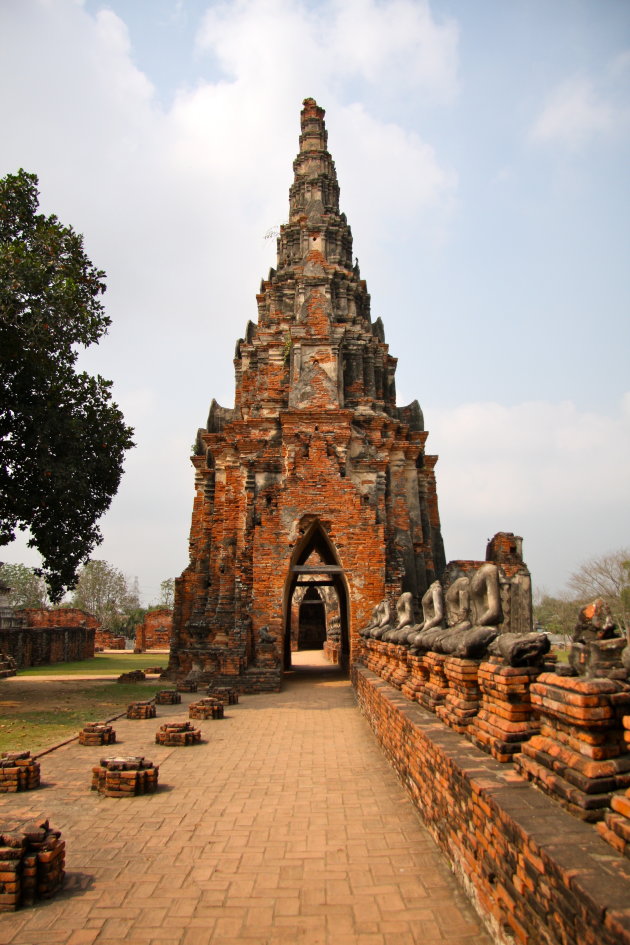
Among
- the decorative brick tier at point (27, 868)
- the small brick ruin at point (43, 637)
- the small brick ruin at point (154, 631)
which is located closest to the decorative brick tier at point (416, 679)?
the decorative brick tier at point (27, 868)

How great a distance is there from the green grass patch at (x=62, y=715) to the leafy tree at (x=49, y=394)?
3.04 m

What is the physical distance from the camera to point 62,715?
10.8 meters

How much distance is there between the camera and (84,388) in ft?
49.2

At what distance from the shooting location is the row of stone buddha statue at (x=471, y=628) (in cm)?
380

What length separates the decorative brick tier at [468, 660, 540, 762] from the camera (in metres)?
3.57

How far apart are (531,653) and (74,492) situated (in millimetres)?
11916

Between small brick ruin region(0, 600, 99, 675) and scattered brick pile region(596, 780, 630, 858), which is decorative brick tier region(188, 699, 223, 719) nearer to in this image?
scattered brick pile region(596, 780, 630, 858)

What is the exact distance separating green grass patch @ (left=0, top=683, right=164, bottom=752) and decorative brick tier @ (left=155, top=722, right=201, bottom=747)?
4.93 ft

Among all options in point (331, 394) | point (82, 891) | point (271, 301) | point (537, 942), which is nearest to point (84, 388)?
point (331, 394)

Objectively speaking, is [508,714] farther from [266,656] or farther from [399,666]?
[266,656]

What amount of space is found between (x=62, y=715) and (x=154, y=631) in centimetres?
2500

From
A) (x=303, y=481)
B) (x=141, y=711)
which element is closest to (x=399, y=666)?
(x=141, y=711)

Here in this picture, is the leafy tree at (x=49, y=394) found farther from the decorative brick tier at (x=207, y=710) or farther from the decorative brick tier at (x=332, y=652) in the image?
the decorative brick tier at (x=332, y=652)

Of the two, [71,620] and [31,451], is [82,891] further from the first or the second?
[71,620]
